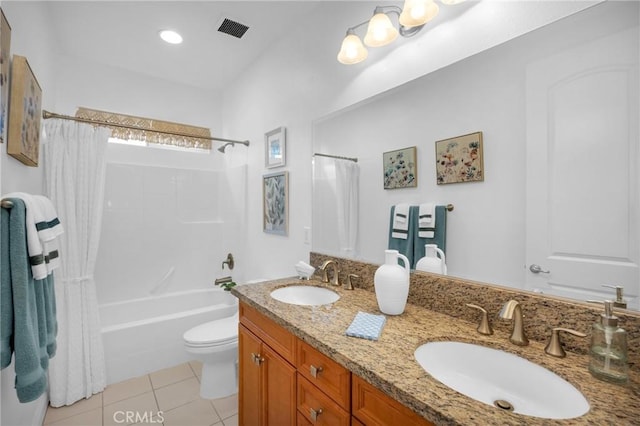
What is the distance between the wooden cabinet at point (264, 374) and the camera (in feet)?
3.59

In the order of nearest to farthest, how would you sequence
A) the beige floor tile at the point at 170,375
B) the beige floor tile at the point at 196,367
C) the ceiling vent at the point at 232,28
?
the ceiling vent at the point at 232,28, the beige floor tile at the point at 170,375, the beige floor tile at the point at 196,367

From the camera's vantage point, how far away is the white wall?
1053 millimetres

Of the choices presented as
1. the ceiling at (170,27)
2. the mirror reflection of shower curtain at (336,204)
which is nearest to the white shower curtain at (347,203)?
the mirror reflection of shower curtain at (336,204)

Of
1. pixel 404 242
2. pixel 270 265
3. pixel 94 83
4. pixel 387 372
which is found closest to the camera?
pixel 387 372

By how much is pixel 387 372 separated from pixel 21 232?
1.33m

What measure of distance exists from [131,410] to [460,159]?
2.41 m

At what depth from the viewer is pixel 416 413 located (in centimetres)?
61

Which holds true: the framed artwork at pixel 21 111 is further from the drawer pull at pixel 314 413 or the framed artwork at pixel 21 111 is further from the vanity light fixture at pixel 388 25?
the drawer pull at pixel 314 413

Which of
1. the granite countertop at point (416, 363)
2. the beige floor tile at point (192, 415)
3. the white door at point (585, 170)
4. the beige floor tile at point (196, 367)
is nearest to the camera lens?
the granite countertop at point (416, 363)

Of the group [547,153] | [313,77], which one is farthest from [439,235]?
[313,77]

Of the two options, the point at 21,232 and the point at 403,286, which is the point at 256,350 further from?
the point at 21,232

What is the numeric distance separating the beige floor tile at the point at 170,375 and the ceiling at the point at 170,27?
8.70 ft

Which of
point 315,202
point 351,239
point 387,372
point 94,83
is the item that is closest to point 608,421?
point 387,372

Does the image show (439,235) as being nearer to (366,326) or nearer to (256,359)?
(366,326)
